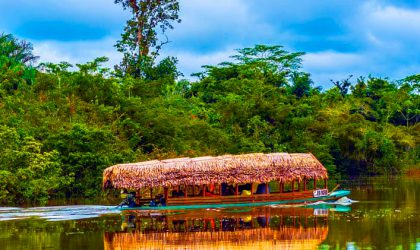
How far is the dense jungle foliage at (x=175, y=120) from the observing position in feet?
108

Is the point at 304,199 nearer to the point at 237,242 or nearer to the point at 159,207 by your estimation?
the point at 159,207

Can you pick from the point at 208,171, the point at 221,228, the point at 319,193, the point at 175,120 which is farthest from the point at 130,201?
the point at 175,120

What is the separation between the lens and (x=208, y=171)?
90.9 feet

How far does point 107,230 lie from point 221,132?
21.4 metres

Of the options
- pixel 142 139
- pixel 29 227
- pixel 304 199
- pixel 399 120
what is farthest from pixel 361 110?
pixel 29 227

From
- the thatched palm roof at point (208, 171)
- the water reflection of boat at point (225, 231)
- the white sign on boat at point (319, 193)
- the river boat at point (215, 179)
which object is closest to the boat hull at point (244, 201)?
the river boat at point (215, 179)

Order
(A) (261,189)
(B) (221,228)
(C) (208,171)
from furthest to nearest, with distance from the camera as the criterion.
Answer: (A) (261,189) < (C) (208,171) < (B) (221,228)

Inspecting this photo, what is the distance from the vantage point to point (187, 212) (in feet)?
86.5

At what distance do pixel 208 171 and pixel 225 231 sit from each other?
739 centimetres

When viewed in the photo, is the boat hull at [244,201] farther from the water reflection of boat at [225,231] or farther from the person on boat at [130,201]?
the water reflection of boat at [225,231]

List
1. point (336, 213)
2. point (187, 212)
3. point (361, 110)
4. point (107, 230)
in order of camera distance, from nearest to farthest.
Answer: point (107, 230) < point (336, 213) < point (187, 212) < point (361, 110)

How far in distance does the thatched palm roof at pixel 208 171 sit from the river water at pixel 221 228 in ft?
4.28

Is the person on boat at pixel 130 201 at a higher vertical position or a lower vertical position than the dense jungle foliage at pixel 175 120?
lower

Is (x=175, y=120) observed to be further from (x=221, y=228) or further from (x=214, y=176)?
(x=221, y=228)
